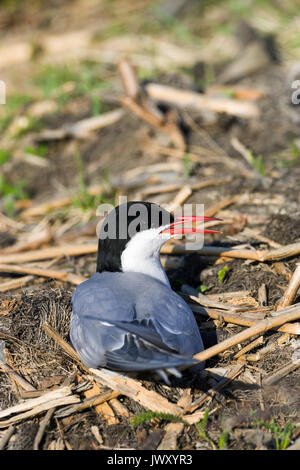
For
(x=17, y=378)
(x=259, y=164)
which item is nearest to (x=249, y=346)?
(x=17, y=378)

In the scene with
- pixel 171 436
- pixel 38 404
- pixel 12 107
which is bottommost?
pixel 171 436

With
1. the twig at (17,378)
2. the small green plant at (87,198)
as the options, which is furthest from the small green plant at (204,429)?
the small green plant at (87,198)

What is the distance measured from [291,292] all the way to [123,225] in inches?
39.1

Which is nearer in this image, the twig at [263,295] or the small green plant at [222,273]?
the twig at [263,295]

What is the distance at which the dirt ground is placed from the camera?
9.06 ft

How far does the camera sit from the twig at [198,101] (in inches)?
219

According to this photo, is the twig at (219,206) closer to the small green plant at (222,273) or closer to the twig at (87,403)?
the small green plant at (222,273)

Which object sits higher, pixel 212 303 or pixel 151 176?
pixel 151 176

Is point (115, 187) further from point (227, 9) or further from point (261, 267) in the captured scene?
point (227, 9)

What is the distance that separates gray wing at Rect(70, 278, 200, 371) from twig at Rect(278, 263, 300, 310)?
0.83 meters

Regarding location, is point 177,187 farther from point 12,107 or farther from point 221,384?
point 12,107

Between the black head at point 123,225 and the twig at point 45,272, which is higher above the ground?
the black head at point 123,225

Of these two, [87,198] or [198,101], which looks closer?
[87,198]

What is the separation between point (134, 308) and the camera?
2.87 metres
